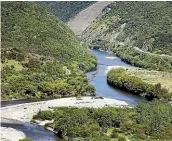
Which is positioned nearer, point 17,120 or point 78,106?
point 17,120

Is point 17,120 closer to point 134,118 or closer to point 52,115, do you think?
point 52,115

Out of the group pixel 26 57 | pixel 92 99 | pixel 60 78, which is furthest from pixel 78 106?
pixel 26 57

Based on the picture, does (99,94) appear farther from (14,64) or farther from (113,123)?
(113,123)

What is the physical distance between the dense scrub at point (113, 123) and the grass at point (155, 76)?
43760mm

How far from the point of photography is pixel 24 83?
450ft

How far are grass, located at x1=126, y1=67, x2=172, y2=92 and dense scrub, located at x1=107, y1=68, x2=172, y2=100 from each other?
270 inches

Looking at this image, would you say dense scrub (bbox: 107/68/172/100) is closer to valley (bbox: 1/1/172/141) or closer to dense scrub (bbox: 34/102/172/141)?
valley (bbox: 1/1/172/141)

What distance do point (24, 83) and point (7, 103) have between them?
51.8 feet

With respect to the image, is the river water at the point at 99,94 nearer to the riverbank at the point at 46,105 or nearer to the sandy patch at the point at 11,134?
the sandy patch at the point at 11,134

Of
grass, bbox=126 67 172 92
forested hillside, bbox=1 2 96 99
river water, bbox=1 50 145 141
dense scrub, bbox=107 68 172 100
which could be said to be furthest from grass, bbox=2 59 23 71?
grass, bbox=126 67 172 92

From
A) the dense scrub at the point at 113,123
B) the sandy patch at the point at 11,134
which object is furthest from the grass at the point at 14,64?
the sandy patch at the point at 11,134

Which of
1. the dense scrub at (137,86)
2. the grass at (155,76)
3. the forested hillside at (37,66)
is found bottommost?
the grass at (155,76)

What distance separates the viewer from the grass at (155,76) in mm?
155850

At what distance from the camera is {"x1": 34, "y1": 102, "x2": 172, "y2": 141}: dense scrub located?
300ft
